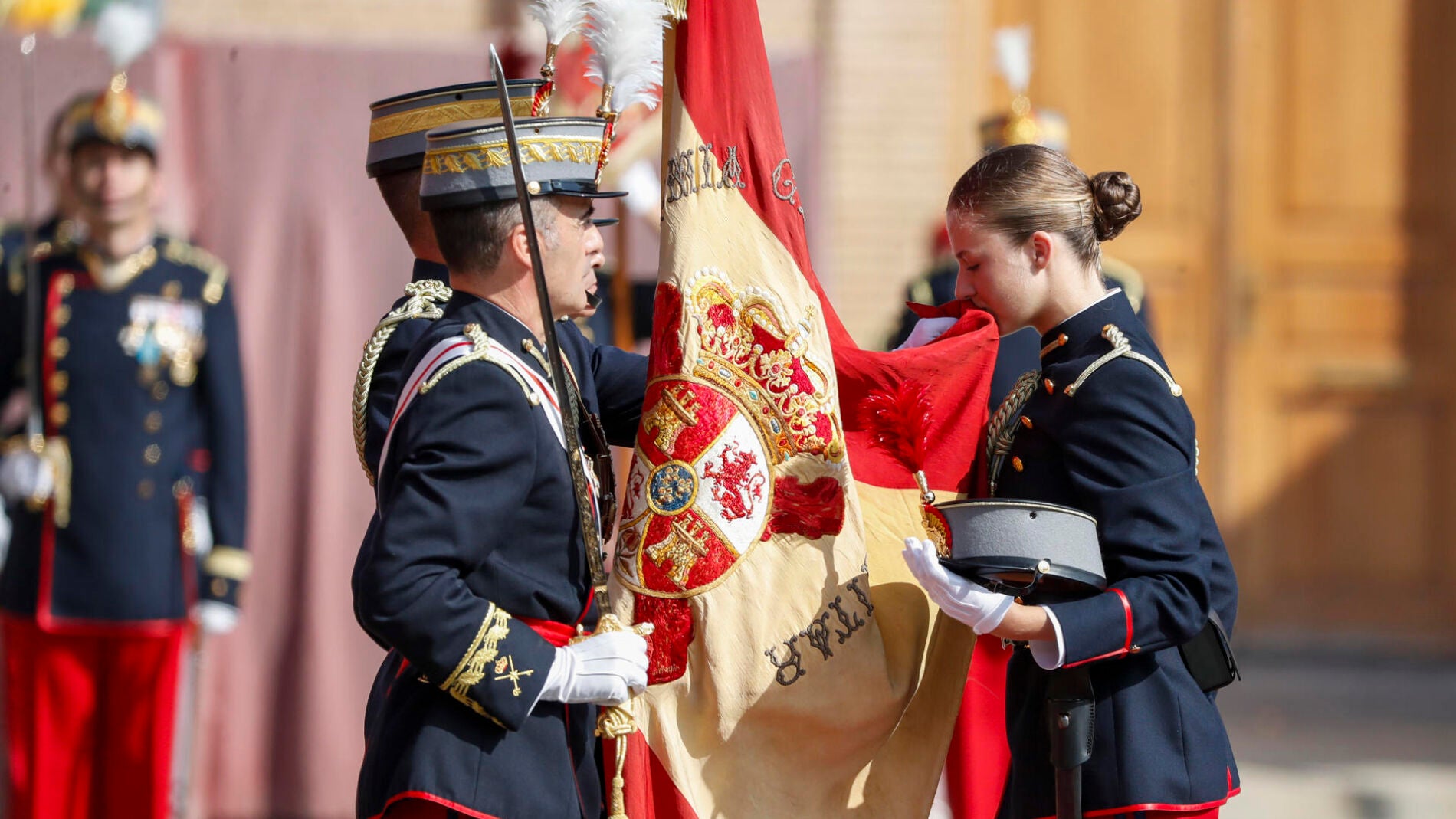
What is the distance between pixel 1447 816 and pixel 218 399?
4.24m

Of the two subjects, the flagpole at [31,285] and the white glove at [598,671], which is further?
the flagpole at [31,285]

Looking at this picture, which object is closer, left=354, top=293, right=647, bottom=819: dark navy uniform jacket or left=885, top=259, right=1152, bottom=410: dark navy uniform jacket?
left=354, top=293, right=647, bottom=819: dark navy uniform jacket

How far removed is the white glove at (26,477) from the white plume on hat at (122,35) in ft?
3.86

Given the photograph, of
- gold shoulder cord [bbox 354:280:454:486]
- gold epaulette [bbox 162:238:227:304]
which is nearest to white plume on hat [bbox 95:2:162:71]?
gold epaulette [bbox 162:238:227:304]

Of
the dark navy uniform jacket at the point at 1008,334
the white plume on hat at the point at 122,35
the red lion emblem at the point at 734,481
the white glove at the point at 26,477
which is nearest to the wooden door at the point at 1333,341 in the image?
the dark navy uniform jacket at the point at 1008,334

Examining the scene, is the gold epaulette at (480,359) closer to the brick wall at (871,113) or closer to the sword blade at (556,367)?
the sword blade at (556,367)

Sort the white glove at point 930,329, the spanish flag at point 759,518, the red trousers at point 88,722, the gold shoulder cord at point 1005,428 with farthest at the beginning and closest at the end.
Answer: the red trousers at point 88,722 < the white glove at point 930,329 < the gold shoulder cord at point 1005,428 < the spanish flag at point 759,518

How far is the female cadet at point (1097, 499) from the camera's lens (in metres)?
2.43

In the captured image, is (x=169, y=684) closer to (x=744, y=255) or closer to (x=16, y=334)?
(x=16, y=334)

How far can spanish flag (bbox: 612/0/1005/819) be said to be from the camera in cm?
255

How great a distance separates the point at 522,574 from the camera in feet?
7.75

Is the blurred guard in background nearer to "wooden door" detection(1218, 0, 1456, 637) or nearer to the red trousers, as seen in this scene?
the red trousers

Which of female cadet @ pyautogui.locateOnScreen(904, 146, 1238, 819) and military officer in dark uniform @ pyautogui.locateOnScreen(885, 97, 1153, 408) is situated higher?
military officer in dark uniform @ pyautogui.locateOnScreen(885, 97, 1153, 408)

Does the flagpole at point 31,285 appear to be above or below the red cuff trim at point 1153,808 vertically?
above
